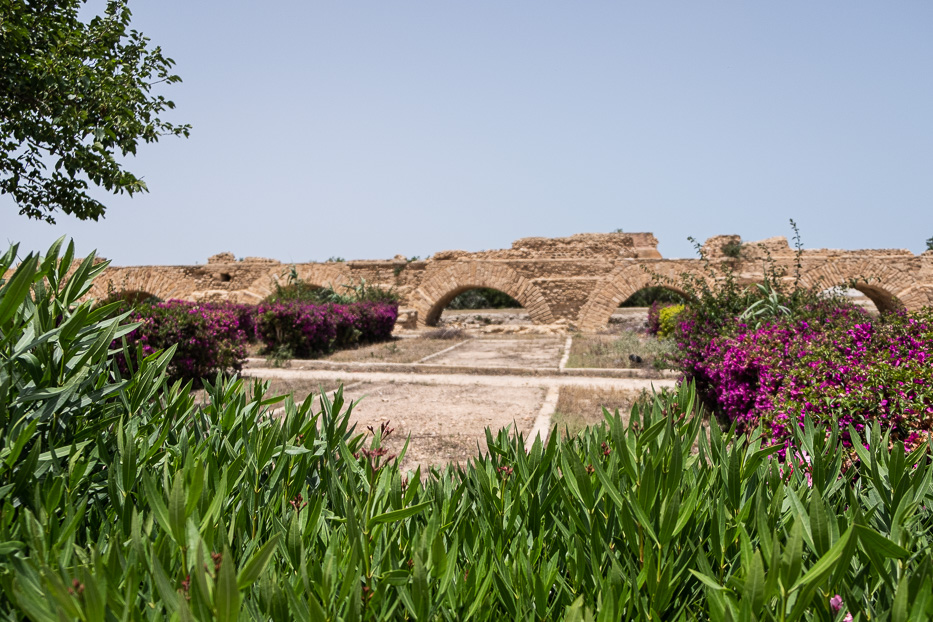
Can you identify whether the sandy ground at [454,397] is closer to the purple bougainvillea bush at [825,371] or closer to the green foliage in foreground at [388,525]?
the purple bougainvillea bush at [825,371]

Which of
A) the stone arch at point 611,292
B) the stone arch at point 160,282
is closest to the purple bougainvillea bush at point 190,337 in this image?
the stone arch at point 611,292

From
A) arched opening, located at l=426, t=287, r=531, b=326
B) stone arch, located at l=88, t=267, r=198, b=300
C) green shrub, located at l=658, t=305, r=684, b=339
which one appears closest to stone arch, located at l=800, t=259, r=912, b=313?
green shrub, located at l=658, t=305, r=684, b=339

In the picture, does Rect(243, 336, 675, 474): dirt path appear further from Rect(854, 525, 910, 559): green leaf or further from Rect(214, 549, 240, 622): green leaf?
Rect(214, 549, 240, 622): green leaf

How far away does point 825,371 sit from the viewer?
346 cm

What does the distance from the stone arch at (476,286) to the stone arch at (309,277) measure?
229 centimetres

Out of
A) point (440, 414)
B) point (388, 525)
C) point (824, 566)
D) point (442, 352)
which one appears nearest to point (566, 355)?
point (442, 352)

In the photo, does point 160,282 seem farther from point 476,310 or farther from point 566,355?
point 566,355

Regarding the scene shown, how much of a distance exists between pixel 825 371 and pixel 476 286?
14.7 m

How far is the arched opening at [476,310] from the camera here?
18.9 meters

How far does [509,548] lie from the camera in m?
1.19

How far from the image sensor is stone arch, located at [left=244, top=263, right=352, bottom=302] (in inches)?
728

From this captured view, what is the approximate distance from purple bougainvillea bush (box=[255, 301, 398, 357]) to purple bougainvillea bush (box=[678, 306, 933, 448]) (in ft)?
23.2

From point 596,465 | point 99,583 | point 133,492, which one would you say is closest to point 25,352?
point 133,492

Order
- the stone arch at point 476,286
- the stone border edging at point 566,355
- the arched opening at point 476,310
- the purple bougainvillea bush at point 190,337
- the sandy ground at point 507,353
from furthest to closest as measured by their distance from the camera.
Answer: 1. the arched opening at point 476,310
2. the stone arch at point 476,286
3. the sandy ground at point 507,353
4. the stone border edging at point 566,355
5. the purple bougainvillea bush at point 190,337
